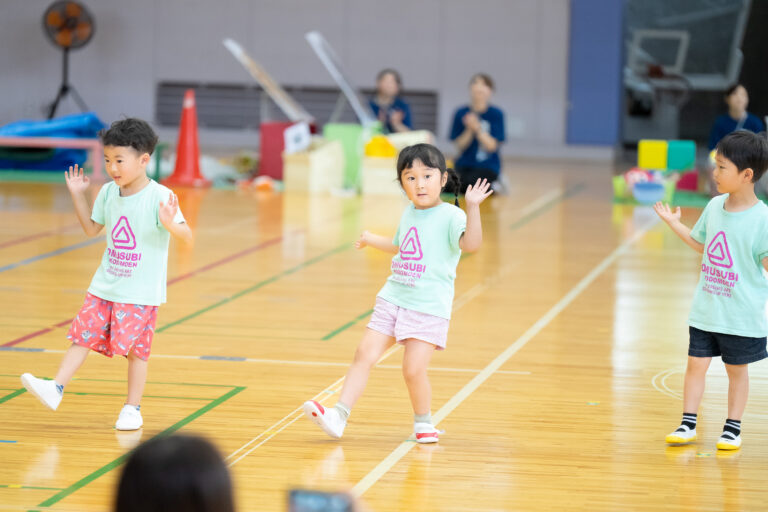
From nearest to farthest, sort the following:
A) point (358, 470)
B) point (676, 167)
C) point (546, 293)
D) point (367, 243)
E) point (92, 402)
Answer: point (358, 470), point (367, 243), point (92, 402), point (546, 293), point (676, 167)

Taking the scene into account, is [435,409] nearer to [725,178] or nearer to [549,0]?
[725,178]

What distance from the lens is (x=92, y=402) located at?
176 inches

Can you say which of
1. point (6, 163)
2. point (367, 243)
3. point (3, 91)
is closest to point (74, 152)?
point (6, 163)

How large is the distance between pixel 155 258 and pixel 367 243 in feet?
2.43

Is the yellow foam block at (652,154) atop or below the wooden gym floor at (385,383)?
atop

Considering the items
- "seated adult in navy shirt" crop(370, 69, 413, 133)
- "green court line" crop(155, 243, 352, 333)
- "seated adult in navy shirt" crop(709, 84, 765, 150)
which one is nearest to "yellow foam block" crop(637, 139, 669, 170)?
"seated adult in navy shirt" crop(709, 84, 765, 150)

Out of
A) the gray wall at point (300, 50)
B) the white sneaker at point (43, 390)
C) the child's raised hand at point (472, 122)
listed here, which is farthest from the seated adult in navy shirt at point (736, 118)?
the white sneaker at point (43, 390)

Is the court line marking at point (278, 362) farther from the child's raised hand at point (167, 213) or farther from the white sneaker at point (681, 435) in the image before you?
the child's raised hand at point (167, 213)

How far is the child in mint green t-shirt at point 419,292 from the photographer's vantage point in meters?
3.99

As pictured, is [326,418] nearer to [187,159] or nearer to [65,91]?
[187,159]

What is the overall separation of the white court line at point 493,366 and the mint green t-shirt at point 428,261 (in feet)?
1.62

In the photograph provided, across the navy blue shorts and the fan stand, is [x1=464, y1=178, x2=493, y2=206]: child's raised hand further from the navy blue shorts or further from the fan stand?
Result: the fan stand

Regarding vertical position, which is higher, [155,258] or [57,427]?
[155,258]

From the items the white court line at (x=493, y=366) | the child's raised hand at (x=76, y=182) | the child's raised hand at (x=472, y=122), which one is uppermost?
the child's raised hand at (x=472, y=122)
